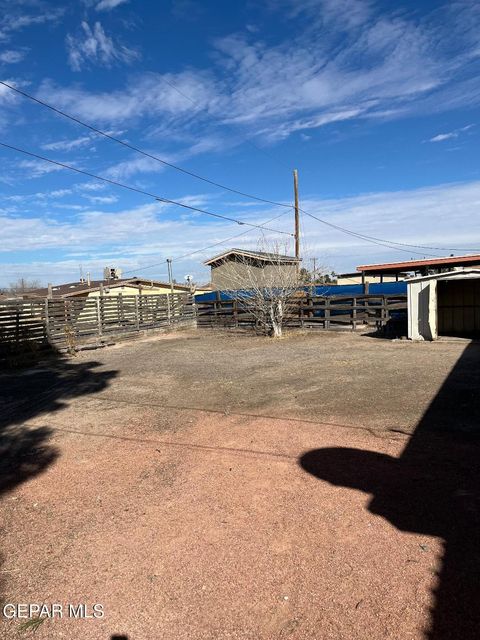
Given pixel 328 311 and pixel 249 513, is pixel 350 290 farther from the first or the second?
pixel 249 513

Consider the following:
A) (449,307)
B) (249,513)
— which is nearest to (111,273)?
(449,307)

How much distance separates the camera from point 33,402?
7.64 m

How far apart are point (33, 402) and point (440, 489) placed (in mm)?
6565

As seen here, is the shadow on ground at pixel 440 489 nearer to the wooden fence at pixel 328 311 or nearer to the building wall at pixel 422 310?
the building wall at pixel 422 310

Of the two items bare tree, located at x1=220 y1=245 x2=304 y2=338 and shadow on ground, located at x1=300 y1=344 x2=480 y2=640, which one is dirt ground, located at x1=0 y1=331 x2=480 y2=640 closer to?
shadow on ground, located at x1=300 y1=344 x2=480 y2=640

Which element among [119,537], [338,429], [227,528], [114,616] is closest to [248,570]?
[227,528]

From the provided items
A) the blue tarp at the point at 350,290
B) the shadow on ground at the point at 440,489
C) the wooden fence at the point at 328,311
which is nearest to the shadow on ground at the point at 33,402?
the shadow on ground at the point at 440,489

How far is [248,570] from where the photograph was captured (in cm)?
283

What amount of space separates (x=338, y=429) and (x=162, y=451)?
211cm

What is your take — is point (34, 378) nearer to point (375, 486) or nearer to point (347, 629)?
point (375, 486)

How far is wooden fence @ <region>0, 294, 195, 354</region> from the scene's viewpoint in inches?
492

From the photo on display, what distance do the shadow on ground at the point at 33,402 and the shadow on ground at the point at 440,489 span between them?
2704 millimetres

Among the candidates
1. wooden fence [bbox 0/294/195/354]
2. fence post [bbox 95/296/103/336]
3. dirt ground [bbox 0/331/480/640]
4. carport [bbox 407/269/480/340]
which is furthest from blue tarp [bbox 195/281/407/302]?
dirt ground [bbox 0/331/480/640]

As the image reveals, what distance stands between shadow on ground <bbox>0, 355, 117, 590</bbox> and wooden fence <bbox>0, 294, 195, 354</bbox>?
0.96 meters
